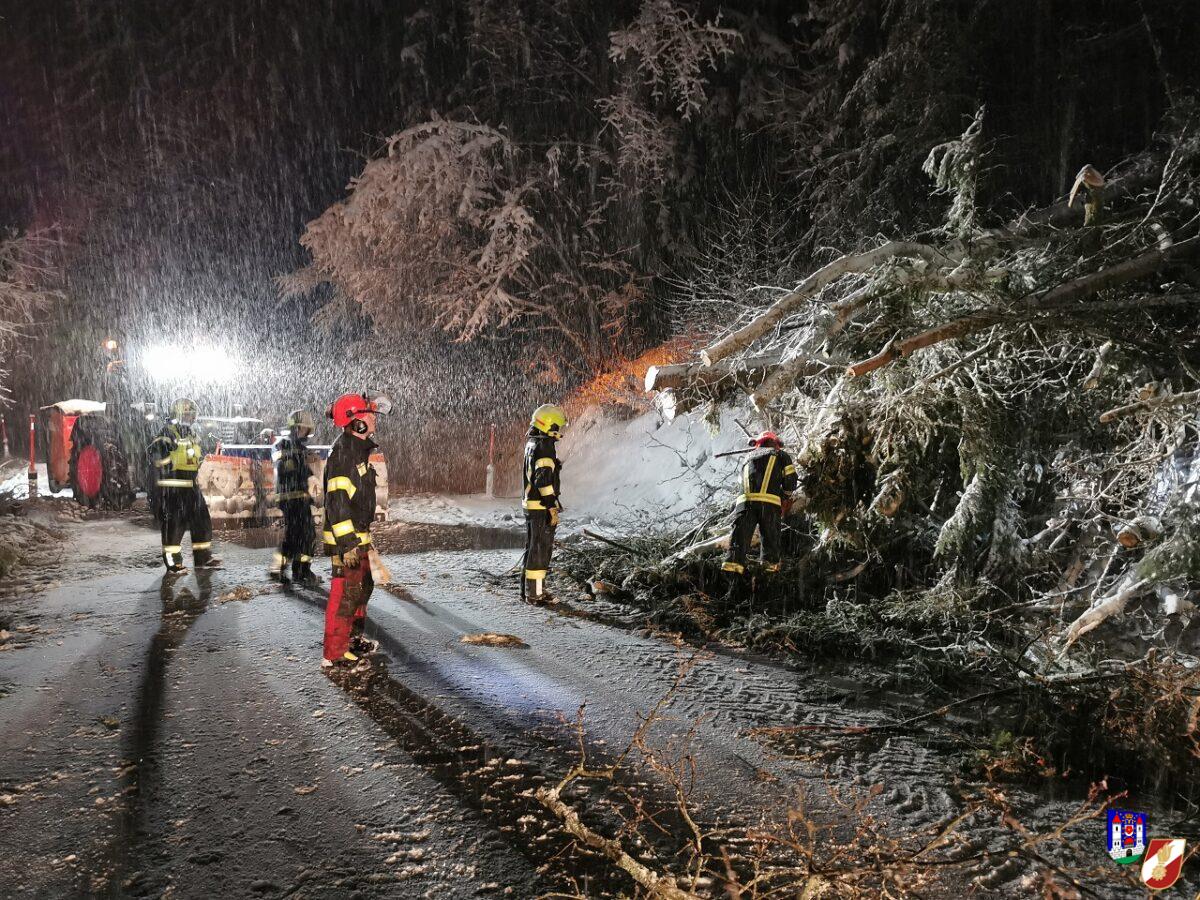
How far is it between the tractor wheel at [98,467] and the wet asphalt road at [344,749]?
7440 millimetres

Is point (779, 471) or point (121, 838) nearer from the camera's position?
point (121, 838)

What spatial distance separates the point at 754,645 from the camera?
552 centimetres

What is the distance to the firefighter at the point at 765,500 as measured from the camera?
6531 mm

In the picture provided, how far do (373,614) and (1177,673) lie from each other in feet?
18.4

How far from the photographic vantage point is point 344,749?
12.0 feet

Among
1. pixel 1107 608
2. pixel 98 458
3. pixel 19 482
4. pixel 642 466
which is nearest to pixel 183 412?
pixel 98 458

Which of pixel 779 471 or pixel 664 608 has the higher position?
pixel 779 471

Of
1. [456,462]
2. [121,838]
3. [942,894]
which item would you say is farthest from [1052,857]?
[456,462]

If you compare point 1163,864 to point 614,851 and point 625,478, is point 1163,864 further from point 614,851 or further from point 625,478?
point 625,478

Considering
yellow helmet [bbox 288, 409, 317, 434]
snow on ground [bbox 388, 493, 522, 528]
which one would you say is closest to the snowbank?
snow on ground [bbox 388, 493, 522, 528]

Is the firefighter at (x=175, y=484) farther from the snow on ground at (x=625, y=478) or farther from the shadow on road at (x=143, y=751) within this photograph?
the snow on ground at (x=625, y=478)

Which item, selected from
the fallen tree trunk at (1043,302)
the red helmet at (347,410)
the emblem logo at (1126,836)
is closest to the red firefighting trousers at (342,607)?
the red helmet at (347,410)

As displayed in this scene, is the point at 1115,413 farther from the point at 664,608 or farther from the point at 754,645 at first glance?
the point at 664,608

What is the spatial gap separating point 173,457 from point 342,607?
4.09 m
